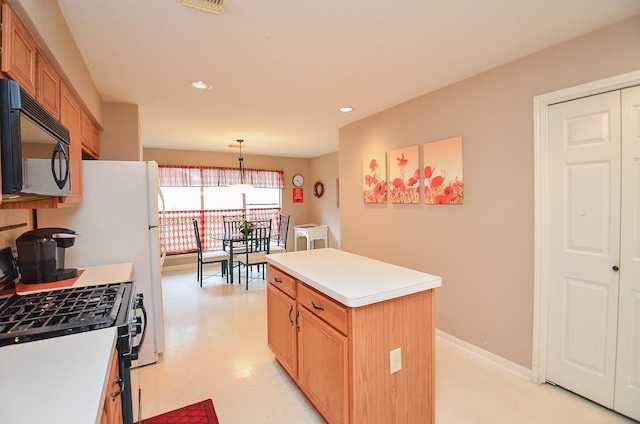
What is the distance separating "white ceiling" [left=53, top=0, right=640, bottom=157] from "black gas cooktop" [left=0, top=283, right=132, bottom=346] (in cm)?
152

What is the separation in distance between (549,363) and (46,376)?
2.82m

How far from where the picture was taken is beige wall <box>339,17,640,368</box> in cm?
195

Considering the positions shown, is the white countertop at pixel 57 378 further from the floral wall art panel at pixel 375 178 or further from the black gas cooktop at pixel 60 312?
the floral wall art panel at pixel 375 178

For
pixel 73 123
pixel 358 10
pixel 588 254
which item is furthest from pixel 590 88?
pixel 73 123

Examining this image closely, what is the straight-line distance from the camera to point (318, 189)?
6770 millimetres

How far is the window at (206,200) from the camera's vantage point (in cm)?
567

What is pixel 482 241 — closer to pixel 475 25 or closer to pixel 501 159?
pixel 501 159

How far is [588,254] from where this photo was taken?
194cm

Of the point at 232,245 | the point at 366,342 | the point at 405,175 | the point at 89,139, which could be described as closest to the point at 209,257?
the point at 232,245

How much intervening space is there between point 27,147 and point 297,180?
5.96 metres

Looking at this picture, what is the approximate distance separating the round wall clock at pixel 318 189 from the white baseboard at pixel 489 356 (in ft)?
14.2

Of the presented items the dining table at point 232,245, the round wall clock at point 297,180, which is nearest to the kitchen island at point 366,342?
the dining table at point 232,245

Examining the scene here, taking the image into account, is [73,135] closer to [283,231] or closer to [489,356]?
[489,356]

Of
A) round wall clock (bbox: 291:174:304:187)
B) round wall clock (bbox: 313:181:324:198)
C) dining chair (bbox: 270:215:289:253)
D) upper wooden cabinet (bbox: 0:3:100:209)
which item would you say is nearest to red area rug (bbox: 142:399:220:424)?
upper wooden cabinet (bbox: 0:3:100:209)
